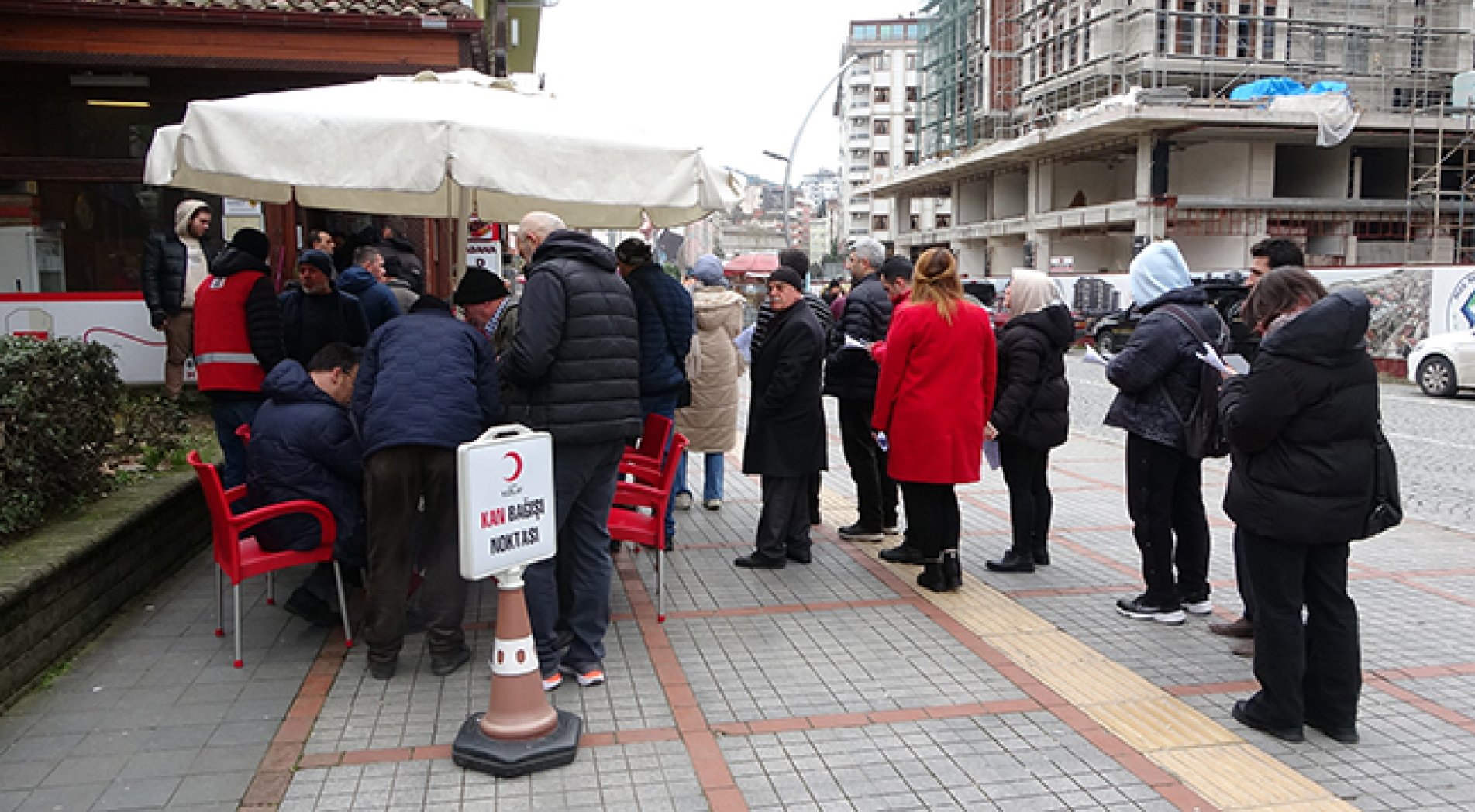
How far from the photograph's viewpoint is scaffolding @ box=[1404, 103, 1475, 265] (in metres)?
39.8

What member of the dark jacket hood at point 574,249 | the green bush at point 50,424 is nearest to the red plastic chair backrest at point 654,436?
the dark jacket hood at point 574,249

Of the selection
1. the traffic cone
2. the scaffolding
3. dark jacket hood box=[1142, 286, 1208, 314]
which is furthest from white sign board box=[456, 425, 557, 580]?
the scaffolding

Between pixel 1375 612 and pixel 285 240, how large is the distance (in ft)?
29.8

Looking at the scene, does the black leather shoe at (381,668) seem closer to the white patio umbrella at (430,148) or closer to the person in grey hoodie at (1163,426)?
the white patio umbrella at (430,148)

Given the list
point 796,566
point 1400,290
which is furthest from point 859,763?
point 1400,290

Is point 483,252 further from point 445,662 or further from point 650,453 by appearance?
point 445,662

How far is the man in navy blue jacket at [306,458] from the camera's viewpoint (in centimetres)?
471

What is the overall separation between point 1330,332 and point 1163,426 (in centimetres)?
143

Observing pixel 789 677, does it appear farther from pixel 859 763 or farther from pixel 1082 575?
pixel 1082 575

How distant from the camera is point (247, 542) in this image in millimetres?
4965

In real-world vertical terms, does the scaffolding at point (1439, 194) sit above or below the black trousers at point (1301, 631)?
above

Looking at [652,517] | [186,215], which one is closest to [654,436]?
[652,517]

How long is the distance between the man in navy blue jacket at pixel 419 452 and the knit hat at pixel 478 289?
0.10 metres

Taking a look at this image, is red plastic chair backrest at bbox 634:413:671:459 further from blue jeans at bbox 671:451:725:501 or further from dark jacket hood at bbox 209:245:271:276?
dark jacket hood at bbox 209:245:271:276
